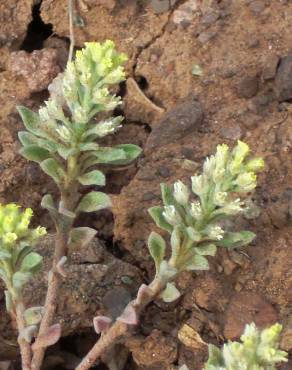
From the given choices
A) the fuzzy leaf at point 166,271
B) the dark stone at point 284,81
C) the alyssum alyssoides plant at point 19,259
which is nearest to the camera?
the alyssum alyssoides plant at point 19,259

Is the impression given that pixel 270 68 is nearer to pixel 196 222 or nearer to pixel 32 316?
pixel 196 222

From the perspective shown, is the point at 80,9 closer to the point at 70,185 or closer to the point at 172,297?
the point at 70,185

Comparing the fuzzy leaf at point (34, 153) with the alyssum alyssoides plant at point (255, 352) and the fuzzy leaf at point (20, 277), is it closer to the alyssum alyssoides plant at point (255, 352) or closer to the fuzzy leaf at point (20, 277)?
the fuzzy leaf at point (20, 277)

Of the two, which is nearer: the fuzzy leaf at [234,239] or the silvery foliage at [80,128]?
the silvery foliage at [80,128]

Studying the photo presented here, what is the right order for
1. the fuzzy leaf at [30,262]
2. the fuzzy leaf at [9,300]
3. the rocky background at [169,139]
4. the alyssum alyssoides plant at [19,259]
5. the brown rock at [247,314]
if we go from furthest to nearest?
the rocky background at [169,139] < the brown rock at [247,314] < the fuzzy leaf at [9,300] < the fuzzy leaf at [30,262] < the alyssum alyssoides plant at [19,259]

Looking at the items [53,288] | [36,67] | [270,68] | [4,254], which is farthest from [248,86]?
[4,254]

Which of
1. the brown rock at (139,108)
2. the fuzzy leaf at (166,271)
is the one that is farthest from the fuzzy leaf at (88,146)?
the brown rock at (139,108)

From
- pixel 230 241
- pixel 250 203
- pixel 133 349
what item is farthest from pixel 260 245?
pixel 133 349
